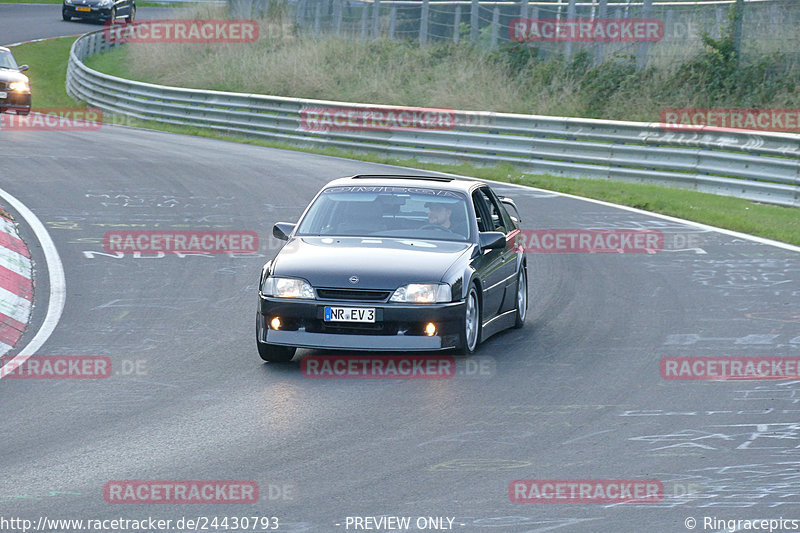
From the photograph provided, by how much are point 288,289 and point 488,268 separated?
194 centimetres

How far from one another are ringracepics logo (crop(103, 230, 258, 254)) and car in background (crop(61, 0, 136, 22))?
43.3 m

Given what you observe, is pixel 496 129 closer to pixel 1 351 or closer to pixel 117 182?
pixel 117 182

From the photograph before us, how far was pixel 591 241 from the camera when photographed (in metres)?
17.2

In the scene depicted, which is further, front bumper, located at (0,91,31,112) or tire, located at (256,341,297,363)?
front bumper, located at (0,91,31,112)

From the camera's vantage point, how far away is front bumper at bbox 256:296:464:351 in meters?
9.78

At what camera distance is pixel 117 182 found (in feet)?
70.9

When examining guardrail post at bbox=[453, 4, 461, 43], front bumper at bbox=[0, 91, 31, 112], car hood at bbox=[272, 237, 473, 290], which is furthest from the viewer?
guardrail post at bbox=[453, 4, 461, 43]

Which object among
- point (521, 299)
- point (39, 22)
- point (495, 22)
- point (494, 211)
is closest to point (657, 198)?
point (494, 211)

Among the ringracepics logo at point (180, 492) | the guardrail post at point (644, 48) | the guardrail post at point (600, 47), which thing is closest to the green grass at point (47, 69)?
the guardrail post at point (600, 47)

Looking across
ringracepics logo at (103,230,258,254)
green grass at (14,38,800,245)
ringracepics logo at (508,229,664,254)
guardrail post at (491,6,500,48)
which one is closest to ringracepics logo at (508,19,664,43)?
guardrail post at (491,6,500,48)

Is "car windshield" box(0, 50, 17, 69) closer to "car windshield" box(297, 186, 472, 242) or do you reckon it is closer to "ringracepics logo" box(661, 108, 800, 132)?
"ringracepics logo" box(661, 108, 800, 132)

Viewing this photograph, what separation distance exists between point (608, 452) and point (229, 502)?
2329 millimetres

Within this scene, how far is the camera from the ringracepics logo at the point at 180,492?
6461mm

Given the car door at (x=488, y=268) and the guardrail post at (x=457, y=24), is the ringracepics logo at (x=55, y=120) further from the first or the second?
the car door at (x=488, y=268)
